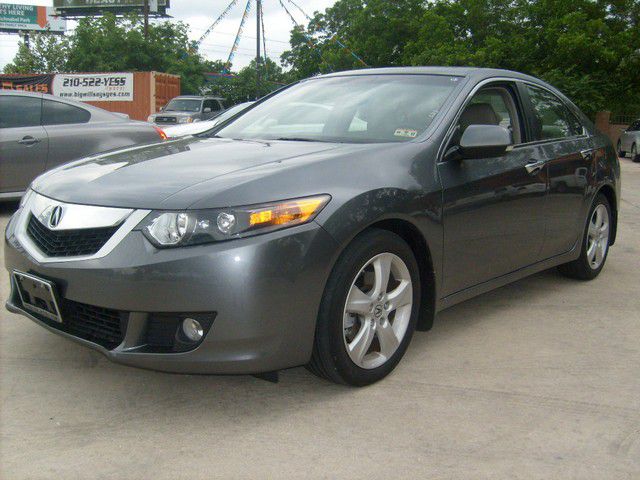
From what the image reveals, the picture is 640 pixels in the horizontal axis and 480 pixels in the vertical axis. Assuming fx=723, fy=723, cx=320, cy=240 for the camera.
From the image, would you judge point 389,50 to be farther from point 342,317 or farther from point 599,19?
point 342,317

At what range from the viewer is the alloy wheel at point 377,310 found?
311 cm

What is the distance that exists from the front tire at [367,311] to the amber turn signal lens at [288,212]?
252 millimetres

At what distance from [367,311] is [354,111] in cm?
132

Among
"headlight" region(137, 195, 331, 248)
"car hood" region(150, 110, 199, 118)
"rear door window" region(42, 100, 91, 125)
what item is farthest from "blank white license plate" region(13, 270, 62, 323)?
"car hood" region(150, 110, 199, 118)

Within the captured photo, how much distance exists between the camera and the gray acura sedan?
8.91 feet

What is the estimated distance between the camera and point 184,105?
2452cm

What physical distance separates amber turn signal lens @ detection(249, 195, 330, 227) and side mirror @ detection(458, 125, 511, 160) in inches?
39.1

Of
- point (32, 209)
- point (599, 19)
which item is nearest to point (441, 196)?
point (32, 209)

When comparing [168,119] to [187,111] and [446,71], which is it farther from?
[446,71]

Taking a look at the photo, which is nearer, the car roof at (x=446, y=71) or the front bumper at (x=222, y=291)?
the front bumper at (x=222, y=291)

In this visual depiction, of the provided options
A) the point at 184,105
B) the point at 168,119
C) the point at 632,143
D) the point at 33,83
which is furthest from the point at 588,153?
the point at 33,83

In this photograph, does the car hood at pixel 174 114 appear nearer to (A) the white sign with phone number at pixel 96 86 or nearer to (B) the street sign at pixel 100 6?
(A) the white sign with phone number at pixel 96 86

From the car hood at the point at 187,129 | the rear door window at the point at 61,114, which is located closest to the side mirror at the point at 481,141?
the rear door window at the point at 61,114

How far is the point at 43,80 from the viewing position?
29234 millimetres
